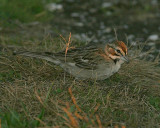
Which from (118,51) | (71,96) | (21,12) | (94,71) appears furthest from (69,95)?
(21,12)

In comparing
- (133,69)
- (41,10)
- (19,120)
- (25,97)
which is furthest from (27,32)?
(19,120)

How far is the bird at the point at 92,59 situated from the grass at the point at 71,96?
173mm

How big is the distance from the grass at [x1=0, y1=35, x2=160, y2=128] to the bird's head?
0.46 m

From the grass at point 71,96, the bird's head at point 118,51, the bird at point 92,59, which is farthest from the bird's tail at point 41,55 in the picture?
the bird's head at point 118,51

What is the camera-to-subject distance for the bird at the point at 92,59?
5.85m

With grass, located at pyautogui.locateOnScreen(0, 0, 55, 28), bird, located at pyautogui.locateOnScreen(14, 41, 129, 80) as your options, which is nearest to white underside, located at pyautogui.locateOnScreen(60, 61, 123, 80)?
bird, located at pyautogui.locateOnScreen(14, 41, 129, 80)

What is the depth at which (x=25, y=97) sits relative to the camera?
17.2 ft

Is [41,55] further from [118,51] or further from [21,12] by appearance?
[21,12]

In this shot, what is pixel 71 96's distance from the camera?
16.9ft

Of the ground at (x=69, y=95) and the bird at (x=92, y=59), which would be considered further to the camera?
the bird at (x=92, y=59)

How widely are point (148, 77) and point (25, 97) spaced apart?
8.60ft

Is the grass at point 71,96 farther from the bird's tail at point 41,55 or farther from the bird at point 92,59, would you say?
the bird's tail at point 41,55

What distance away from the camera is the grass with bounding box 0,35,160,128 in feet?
15.0

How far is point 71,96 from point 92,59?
3.46ft
